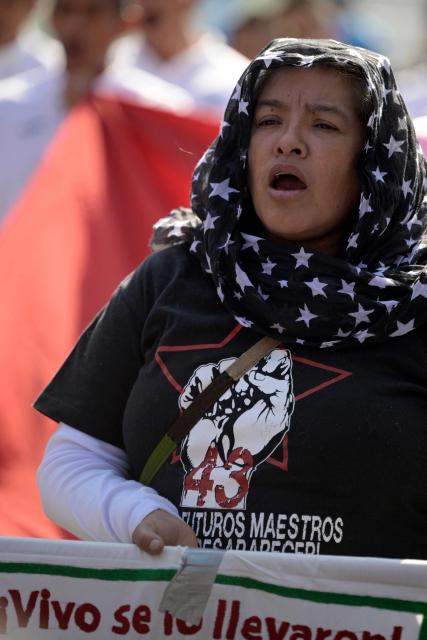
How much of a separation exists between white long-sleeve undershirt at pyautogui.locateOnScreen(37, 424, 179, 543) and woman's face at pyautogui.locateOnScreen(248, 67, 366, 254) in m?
0.63

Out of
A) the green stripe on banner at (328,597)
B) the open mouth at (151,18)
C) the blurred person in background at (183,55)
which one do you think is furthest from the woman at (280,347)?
the open mouth at (151,18)

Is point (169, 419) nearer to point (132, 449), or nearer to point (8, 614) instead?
point (132, 449)

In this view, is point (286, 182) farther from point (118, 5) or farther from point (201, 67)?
point (118, 5)

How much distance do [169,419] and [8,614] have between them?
Answer: 529 millimetres

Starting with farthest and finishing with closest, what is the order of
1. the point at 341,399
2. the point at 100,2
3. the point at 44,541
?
the point at 100,2 → the point at 341,399 → the point at 44,541

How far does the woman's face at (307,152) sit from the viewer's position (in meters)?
2.61

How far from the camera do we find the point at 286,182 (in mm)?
2645

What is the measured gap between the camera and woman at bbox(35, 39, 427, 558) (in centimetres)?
241

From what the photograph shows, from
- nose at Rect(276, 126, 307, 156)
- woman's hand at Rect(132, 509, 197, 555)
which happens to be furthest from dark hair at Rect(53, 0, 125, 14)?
woman's hand at Rect(132, 509, 197, 555)

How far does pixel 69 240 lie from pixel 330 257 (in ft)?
6.60

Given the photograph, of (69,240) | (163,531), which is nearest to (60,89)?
(69,240)

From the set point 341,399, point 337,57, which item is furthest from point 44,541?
point 337,57

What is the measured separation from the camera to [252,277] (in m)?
2.63

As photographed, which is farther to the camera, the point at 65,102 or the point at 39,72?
the point at 39,72
